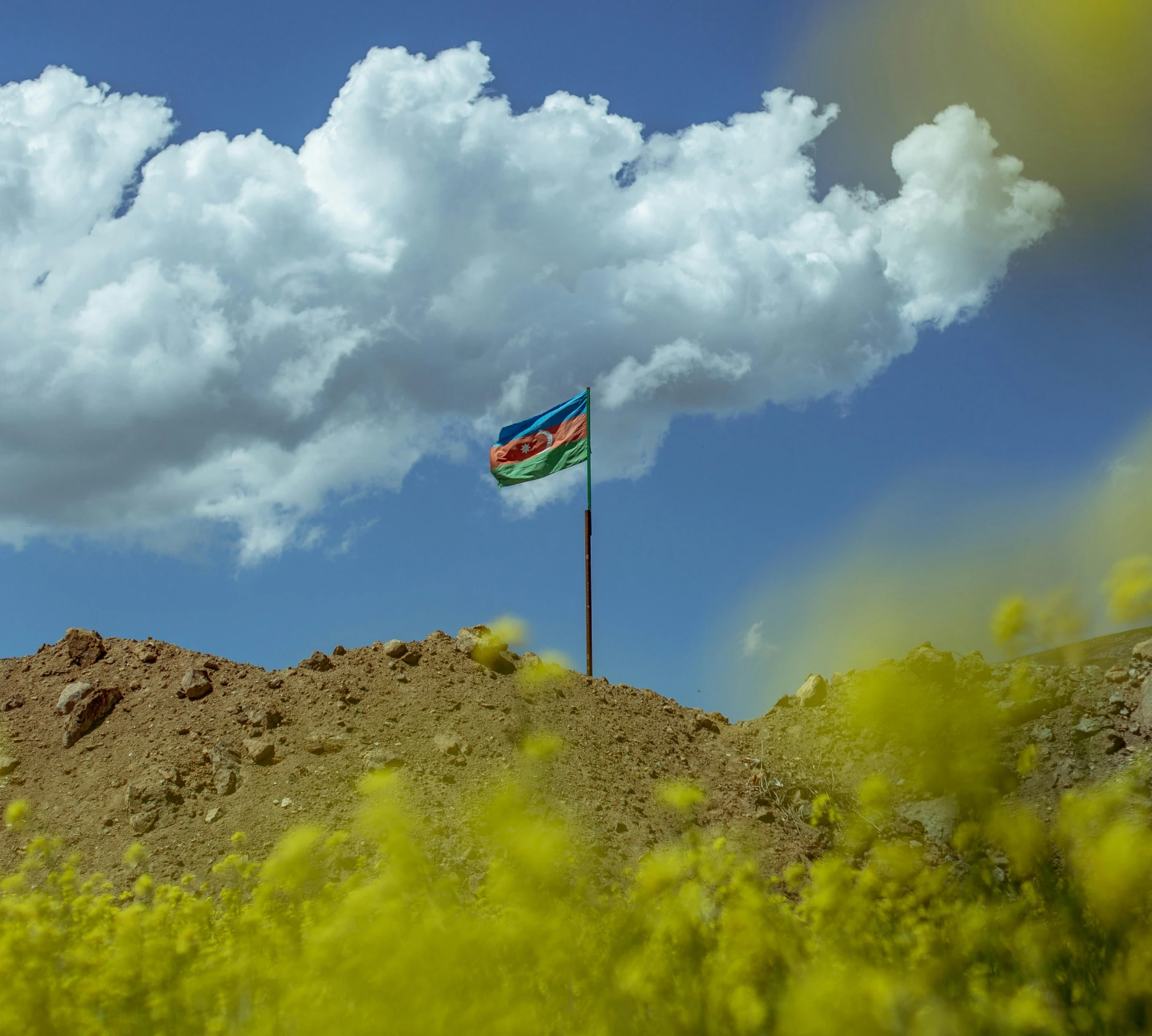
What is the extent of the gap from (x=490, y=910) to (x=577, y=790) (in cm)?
385

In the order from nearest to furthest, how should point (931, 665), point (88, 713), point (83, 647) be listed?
point (931, 665) < point (88, 713) < point (83, 647)

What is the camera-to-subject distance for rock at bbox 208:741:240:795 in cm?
1011

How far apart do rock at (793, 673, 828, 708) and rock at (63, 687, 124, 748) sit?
8707mm

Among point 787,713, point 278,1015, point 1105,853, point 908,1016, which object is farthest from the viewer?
point 787,713

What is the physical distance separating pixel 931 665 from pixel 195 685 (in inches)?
350

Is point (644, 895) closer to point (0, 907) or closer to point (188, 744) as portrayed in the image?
point (0, 907)

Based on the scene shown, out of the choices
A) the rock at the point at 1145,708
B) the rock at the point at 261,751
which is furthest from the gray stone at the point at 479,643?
the rock at the point at 1145,708

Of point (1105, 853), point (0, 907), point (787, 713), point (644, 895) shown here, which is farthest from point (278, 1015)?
point (787, 713)

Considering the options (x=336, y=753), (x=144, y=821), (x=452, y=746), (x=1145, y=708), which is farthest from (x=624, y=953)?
(x=1145, y=708)

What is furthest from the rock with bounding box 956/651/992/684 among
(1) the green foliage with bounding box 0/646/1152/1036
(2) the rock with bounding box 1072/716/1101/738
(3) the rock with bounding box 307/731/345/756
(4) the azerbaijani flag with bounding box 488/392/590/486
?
(3) the rock with bounding box 307/731/345/756

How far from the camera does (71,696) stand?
39.6 feet

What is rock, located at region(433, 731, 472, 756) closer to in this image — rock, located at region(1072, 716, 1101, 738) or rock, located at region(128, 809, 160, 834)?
rock, located at region(128, 809, 160, 834)

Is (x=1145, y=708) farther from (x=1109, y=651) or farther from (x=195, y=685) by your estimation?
(x=195, y=685)

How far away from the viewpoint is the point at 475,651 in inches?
481
